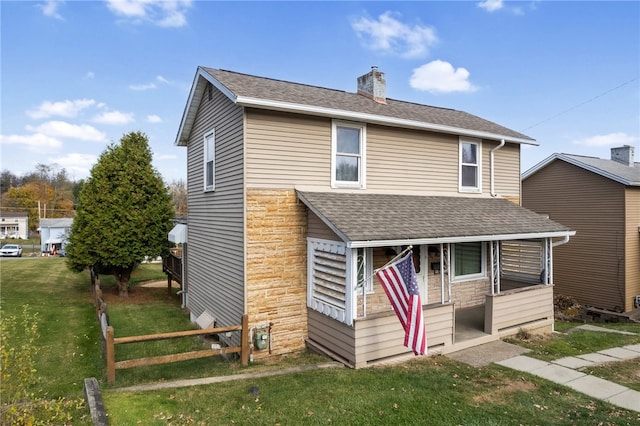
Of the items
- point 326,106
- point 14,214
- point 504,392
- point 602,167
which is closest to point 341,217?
point 326,106

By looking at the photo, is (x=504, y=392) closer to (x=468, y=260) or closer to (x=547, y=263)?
(x=468, y=260)

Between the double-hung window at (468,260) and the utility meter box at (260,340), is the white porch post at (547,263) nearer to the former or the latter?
the double-hung window at (468,260)

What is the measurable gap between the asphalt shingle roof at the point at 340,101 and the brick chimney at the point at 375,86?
267 millimetres

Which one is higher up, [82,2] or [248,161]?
[82,2]

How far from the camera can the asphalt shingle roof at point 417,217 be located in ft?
25.9

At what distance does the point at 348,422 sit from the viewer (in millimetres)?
5316

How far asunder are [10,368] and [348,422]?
167 inches

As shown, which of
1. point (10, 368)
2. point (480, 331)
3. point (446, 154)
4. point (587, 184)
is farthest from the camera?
point (587, 184)

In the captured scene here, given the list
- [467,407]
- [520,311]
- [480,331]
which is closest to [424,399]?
[467,407]

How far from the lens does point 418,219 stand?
9.02m

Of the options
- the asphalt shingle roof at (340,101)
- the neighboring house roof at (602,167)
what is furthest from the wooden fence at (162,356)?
the neighboring house roof at (602,167)

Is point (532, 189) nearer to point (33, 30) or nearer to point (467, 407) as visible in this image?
point (467, 407)

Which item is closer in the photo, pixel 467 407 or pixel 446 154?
pixel 467 407

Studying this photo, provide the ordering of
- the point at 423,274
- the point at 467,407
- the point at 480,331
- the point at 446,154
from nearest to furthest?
the point at 467,407
the point at 480,331
the point at 423,274
the point at 446,154
